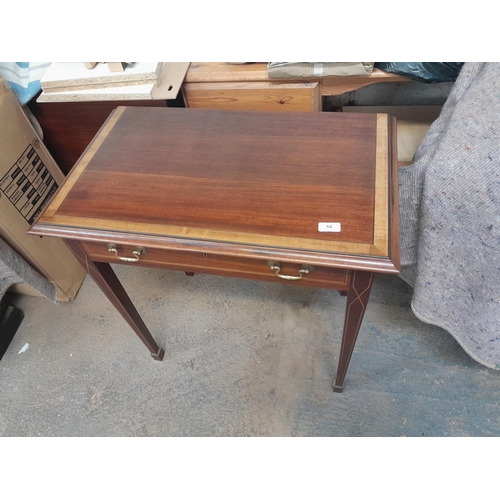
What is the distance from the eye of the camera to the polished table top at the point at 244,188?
711mm

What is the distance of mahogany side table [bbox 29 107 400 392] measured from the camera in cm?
71

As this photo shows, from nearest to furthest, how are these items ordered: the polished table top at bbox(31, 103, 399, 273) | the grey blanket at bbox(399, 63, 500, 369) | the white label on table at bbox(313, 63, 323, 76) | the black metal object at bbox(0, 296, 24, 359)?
the polished table top at bbox(31, 103, 399, 273), the grey blanket at bbox(399, 63, 500, 369), the white label on table at bbox(313, 63, 323, 76), the black metal object at bbox(0, 296, 24, 359)

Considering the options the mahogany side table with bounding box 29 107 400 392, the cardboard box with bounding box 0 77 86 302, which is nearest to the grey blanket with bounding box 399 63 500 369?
the mahogany side table with bounding box 29 107 400 392

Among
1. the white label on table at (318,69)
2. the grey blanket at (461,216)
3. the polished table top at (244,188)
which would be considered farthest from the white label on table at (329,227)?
the white label on table at (318,69)

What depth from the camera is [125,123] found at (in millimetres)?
1011

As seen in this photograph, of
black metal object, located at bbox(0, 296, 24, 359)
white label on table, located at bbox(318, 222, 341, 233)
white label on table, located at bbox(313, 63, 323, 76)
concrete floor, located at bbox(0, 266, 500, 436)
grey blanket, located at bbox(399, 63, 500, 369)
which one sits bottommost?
concrete floor, located at bbox(0, 266, 500, 436)

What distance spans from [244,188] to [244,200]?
0.04 meters

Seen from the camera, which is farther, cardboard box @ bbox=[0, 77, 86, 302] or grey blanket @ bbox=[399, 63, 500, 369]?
cardboard box @ bbox=[0, 77, 86, 302]

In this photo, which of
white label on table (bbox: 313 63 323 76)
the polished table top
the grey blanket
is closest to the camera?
the polished table top

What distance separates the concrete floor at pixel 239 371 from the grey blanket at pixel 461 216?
0.61 ft

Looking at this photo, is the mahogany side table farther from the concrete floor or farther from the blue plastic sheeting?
the blue plastic sheeting

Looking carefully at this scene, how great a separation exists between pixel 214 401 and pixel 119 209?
2.27 feet

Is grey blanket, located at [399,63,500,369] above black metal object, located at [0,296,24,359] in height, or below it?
above

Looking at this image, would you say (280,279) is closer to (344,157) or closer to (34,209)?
(344,157)
